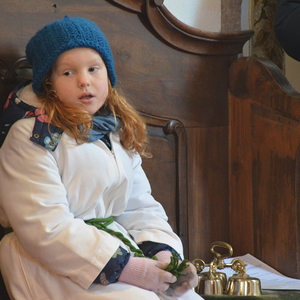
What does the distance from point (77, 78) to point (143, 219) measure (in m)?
0.42

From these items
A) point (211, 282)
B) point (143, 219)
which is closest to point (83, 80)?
point (143, 219)

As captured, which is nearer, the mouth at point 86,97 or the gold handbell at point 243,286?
the mouth at point 86,97

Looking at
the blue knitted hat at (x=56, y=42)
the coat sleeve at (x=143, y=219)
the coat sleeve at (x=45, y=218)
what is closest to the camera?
the coat sleeve at (x=45, y=218)

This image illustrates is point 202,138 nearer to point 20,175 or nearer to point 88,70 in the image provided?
point 88,70

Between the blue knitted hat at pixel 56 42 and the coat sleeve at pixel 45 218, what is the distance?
15cm

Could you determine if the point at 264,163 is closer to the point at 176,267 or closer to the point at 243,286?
the point at 243,286

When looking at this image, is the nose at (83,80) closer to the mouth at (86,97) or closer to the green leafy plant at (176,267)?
the mouth at (86,97)

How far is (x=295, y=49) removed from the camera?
191 cm

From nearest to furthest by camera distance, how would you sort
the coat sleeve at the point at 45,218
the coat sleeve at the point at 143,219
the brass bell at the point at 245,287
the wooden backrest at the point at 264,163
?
1. the coat sleeve at the point at 45,218
2. the coat sleeve at the point at 143,219
3. the brass bell at the point at 245,287
4. the wooden backrest at the point at 264,163

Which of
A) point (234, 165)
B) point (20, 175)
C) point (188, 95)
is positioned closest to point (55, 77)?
point (20, 175)

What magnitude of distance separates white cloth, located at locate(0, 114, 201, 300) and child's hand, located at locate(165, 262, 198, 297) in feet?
0.31

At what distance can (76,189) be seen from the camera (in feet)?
4.09

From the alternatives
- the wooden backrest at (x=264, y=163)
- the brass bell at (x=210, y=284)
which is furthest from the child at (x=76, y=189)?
the wooden backrest at (x=264, y=163)

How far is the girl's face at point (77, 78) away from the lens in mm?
1277
